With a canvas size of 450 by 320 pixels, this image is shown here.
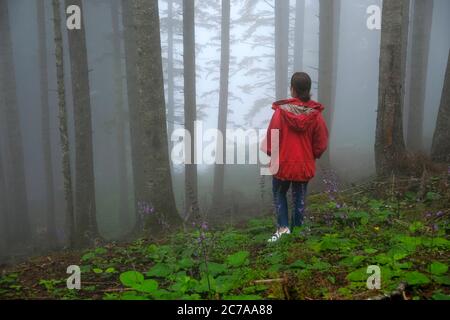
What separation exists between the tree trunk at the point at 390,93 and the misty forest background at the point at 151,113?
0.07ft

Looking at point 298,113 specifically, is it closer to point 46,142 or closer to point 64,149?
point 64,149

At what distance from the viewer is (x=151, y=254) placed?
6.13 metres

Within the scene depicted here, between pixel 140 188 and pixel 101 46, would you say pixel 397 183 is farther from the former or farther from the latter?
pixel 101 46

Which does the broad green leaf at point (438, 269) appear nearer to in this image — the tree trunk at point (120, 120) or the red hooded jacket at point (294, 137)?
the red hooded jacket at point (294, 137)

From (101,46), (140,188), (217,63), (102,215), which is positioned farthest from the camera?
(217,63)

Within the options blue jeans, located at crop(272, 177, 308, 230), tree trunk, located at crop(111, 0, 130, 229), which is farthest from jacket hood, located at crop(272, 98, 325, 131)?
tree trunk, located at crop(111, 0, 130, 229)

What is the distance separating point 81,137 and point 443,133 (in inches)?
351

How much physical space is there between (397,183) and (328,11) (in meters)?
10.7

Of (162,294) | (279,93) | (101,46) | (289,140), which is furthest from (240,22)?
(162,294)

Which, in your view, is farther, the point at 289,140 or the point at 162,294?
the point at 289,140

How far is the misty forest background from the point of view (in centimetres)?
866

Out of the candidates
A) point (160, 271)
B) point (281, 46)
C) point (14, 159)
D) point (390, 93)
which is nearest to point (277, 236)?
point (160, 271)

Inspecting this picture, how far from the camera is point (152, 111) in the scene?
8.39m
